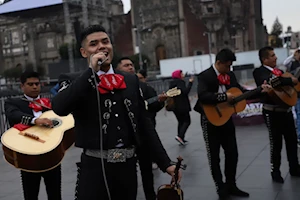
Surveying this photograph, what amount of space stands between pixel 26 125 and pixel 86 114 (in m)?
1.83

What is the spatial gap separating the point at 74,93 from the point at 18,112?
207cm

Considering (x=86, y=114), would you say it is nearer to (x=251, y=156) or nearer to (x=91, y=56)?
(x=91, y=56)

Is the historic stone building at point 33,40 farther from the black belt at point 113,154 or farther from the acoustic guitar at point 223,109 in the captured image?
the black belt at point 113,154

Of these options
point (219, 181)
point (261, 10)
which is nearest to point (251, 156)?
point (219, 181)

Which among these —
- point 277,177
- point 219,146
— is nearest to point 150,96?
point 219,146

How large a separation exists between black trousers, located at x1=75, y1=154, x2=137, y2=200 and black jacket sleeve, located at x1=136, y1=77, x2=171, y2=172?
0.71ft

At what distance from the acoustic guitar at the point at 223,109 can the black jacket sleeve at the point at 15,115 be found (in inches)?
82.8

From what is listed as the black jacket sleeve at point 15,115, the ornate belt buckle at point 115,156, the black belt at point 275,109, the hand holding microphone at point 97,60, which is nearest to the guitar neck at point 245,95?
the black belt at point 275,109

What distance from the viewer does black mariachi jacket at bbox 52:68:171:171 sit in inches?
109

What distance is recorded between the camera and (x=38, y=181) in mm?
4605

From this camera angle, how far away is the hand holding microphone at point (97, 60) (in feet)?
8.73

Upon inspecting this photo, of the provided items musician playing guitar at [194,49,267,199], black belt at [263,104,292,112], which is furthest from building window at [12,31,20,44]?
musician playing guitar at [194,49,267,199]

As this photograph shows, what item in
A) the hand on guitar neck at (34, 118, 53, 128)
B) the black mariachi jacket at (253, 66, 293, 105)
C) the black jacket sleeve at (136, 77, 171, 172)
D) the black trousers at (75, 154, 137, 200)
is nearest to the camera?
the black trousers at (75, 154, 137, 200)

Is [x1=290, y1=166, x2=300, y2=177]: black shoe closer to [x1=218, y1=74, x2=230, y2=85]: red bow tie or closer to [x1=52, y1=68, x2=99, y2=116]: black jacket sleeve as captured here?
[x1=218, y1=74, x2=230, y2=85]: red bow tie
